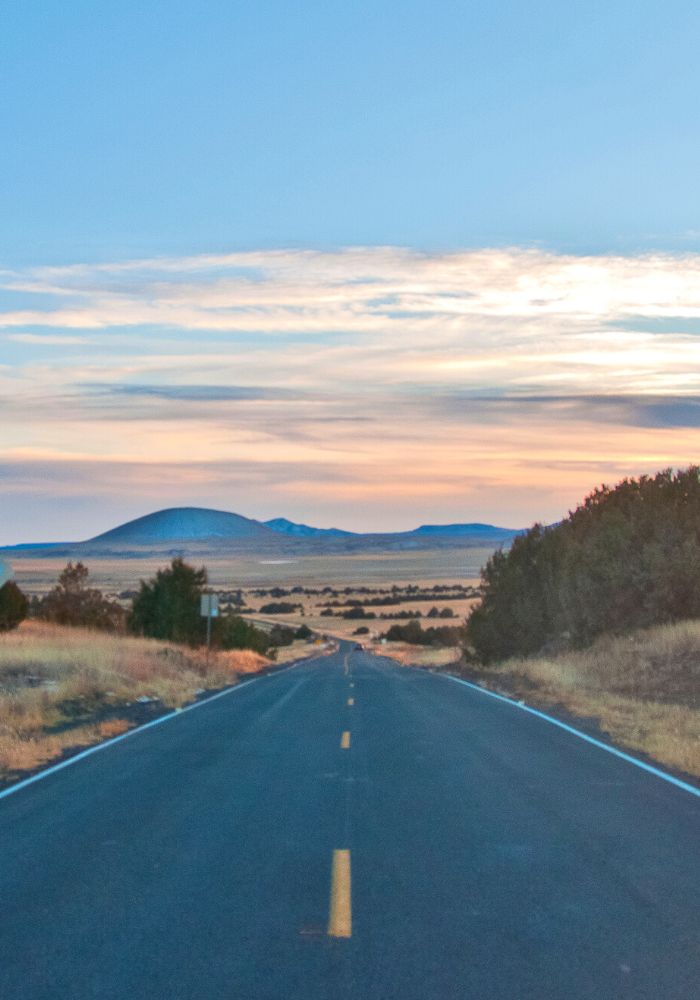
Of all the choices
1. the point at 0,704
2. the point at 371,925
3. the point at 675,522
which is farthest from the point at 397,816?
the point at 675,522

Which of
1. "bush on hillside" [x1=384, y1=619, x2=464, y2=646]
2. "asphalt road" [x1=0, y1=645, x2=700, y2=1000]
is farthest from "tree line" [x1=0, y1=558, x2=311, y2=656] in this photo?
"asphalt road" [x1=0, y1=645, x2=700, y2=1000]

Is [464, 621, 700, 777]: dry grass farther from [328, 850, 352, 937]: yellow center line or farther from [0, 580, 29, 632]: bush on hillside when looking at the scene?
[0, 580, 29, 632]: bush on hillside

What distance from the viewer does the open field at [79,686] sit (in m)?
17.1

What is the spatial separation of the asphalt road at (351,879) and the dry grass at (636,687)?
7.21 feet

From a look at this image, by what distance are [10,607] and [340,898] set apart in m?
49.3

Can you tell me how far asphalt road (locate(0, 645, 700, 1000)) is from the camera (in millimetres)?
5820

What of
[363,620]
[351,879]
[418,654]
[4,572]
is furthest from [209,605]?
[363,620]

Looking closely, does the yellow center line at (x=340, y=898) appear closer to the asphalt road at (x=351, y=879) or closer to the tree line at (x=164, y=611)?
the asphalt road at (x=351, y=879)

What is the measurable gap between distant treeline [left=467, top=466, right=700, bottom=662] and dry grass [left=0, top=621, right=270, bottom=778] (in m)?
11.8

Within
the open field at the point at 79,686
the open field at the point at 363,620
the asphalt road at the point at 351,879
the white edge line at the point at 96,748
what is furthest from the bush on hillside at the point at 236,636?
the asphalt road at the point at 351,879

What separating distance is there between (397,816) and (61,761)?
6.12 meters

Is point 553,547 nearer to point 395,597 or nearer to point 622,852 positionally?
point 622,852

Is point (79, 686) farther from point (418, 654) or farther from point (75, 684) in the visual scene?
point (418, 654)

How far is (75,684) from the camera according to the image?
2461 cm
